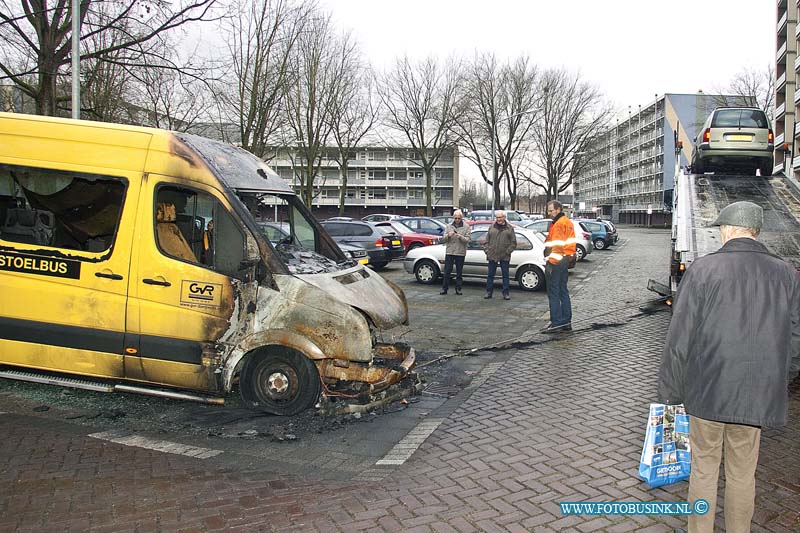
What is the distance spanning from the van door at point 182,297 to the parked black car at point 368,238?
40.9ft

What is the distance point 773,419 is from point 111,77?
20.9 metres

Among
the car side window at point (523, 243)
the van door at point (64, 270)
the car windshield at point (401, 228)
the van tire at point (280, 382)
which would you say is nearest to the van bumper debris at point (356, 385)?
the van tire at point (280, 382)

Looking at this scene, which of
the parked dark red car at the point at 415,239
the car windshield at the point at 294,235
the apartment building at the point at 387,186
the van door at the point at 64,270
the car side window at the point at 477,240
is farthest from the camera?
the apartment building at the point at 387,186

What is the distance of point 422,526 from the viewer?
11.7 feet

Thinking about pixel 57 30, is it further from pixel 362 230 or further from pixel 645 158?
pixel 645 158

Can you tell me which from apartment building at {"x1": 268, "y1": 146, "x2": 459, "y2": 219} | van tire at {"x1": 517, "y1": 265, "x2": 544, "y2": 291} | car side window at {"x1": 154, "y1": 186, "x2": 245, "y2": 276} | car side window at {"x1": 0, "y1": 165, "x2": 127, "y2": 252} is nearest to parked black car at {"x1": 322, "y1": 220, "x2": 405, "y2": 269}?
van tire at {"x1": 517, "y1": 265, "x2": 544, "y2": 291}

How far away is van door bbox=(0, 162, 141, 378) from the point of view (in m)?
5.47

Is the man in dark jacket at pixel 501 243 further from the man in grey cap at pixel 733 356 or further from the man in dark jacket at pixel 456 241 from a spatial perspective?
the man in grey cap at pixel 733 356

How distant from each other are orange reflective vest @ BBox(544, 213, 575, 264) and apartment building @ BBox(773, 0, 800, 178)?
45367mm

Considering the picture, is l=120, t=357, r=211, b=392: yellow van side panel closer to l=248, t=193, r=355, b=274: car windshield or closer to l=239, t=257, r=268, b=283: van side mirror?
l=239, t=257, r=268, b=283: van side mirror

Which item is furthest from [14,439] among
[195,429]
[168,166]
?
[168,166]

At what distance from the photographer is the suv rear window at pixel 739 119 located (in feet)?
47.6

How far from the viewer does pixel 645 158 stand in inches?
3797

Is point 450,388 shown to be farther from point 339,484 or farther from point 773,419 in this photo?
point 773,419
